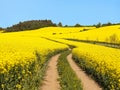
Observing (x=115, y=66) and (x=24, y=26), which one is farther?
(x=24, y=26)

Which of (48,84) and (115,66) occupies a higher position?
(115,66)

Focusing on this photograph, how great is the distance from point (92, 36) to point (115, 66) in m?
92.3

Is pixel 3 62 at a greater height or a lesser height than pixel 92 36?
greater

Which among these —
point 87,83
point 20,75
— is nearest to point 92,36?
point 87,83

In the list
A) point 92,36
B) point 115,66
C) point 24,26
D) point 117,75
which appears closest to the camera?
point 117,75

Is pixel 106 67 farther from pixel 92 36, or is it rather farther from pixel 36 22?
pixel 36 22

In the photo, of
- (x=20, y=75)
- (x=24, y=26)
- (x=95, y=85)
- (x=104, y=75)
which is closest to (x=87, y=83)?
(x=95, y=85)

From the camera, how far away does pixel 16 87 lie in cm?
1284

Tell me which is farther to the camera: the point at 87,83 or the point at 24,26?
the point at 24,26

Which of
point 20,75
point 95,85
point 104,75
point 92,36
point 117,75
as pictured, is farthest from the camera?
point 92,36

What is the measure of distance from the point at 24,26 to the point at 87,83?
140 metres

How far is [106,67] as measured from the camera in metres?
19.3

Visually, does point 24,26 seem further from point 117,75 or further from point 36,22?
point 117,75

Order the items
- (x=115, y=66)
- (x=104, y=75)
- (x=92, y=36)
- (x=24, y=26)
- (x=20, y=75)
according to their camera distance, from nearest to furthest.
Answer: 1. (x=20, y=75)
2. (x=115, y=66)
3. (x=104, y=75)
4. (x=92, y=36)
5. (x=24, y=26)
